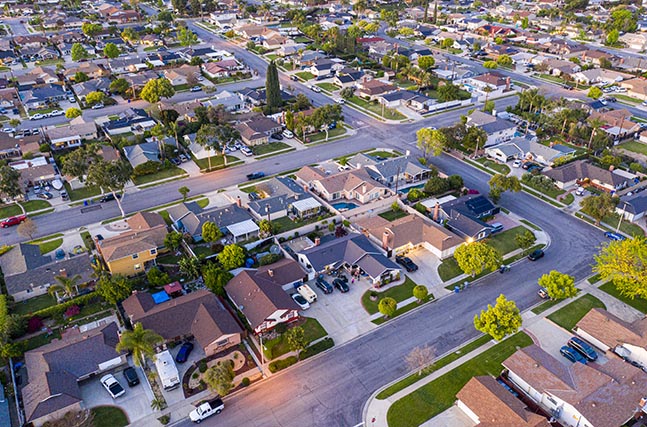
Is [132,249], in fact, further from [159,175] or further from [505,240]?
[505,240]

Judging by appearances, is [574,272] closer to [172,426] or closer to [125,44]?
[172,426]

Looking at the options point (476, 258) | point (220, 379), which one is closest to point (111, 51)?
point (476, 258)

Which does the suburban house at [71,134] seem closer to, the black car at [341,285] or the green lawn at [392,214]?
the green lawn at [392,214]

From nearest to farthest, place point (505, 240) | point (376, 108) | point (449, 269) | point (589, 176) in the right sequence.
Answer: point (449, 269) < point (505, 240) < point (589, 176) < point (376, 108)

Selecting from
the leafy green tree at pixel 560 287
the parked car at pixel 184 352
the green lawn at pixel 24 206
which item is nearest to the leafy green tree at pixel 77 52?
the green lawn at pixel 24 206

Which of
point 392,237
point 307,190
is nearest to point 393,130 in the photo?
point 307,190
